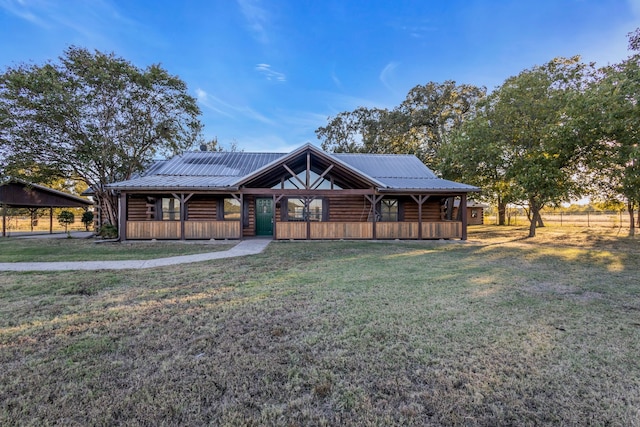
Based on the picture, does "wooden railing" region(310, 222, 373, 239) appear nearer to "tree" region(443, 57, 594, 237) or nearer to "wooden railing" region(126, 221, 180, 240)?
"wooden railing" region(126, 221, 180, 240)

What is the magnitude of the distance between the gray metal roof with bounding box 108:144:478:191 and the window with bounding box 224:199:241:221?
4.15 feet

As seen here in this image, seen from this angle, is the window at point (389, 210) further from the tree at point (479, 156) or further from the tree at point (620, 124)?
the tree at point (620, 124)

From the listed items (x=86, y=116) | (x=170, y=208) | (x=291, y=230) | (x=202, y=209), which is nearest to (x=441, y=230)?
(x=291, y=230)

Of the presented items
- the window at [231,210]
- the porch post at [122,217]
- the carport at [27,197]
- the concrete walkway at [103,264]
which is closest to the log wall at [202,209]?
the window at [231,210]

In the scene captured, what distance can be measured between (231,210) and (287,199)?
302 cm

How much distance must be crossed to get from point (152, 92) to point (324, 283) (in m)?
15.2

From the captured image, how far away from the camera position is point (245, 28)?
14664 mm

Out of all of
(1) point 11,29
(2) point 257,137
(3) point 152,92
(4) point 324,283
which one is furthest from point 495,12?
(2) point 257,137

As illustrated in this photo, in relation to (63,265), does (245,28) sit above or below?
above

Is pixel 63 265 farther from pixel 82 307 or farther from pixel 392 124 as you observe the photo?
pixel 392 124

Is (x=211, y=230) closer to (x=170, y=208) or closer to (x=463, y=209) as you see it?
(x=170, y=208)

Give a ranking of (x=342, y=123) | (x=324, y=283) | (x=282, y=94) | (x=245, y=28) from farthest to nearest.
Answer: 1. (x=342, y=123)
2. (x=282, y=94)
3. (x=245, y=28)
4. (x=324, y=283)

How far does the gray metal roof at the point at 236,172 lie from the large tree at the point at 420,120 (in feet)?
28.4

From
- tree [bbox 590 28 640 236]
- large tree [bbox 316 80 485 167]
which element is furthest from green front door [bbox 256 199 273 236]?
large tree [bbox 316 80 485 167]
